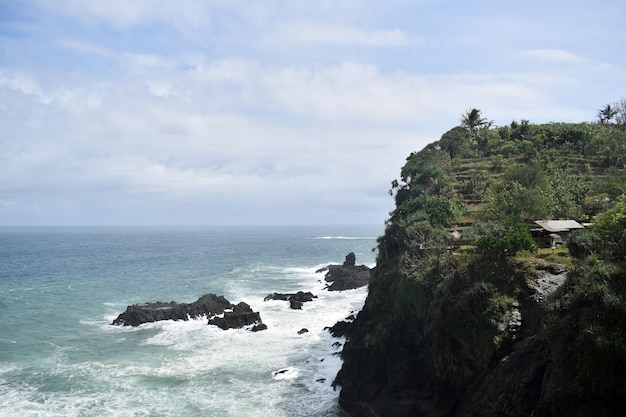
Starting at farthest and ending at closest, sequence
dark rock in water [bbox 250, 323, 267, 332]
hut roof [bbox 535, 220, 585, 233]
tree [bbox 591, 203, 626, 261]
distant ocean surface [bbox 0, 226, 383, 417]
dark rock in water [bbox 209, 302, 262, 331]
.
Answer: dark rock in water [bbox 209, 302, 262, 331] < dark rock in water [bbox 250, 323, 267, 332] < hut roof [bbox 535, 220, 585, 233] < distant ocean surface [bbox 0, 226, 383, 417] < tree [bbox 591, 203, 626, 261]

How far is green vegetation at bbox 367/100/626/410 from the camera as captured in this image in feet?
53.1

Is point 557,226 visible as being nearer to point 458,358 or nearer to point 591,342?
point 458,358

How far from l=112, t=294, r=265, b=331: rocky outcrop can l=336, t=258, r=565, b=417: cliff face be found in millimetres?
17045

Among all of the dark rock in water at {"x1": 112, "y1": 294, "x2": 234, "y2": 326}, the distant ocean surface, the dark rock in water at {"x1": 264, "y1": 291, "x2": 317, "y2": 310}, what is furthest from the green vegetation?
the dark rock in water at {"x1": 112, "y1": 294, "x2": 234, "y2": 326}

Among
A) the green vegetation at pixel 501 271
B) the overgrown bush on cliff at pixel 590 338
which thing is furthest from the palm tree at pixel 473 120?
the overgrown bush on cliff at pixel 590 338

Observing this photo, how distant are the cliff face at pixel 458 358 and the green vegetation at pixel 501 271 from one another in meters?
0.10

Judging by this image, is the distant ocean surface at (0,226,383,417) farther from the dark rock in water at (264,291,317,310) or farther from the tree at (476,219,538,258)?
the tree at (476,219,538,258)

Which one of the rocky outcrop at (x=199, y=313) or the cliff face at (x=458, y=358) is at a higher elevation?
the cliff face at (x=458, y=358)

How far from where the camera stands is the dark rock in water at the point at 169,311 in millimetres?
48844

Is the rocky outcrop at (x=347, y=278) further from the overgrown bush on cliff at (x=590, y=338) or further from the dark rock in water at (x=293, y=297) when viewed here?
the overgrown bush on cliff at (x=590, y=338)

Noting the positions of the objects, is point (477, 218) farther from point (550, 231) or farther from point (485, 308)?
point (485, 308)

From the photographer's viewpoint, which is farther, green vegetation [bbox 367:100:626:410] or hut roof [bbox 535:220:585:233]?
hut roof [bbox 535:220:585:233]

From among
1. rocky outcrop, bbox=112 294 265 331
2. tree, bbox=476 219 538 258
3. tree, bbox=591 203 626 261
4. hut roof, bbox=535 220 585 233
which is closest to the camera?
tree, bbox=591 203 626 261

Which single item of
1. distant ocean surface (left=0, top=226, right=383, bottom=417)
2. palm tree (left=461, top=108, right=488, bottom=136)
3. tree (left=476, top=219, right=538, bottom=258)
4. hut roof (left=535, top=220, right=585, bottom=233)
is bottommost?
distant ocean surface (left=0, top=226, right=383, bottom=417)
